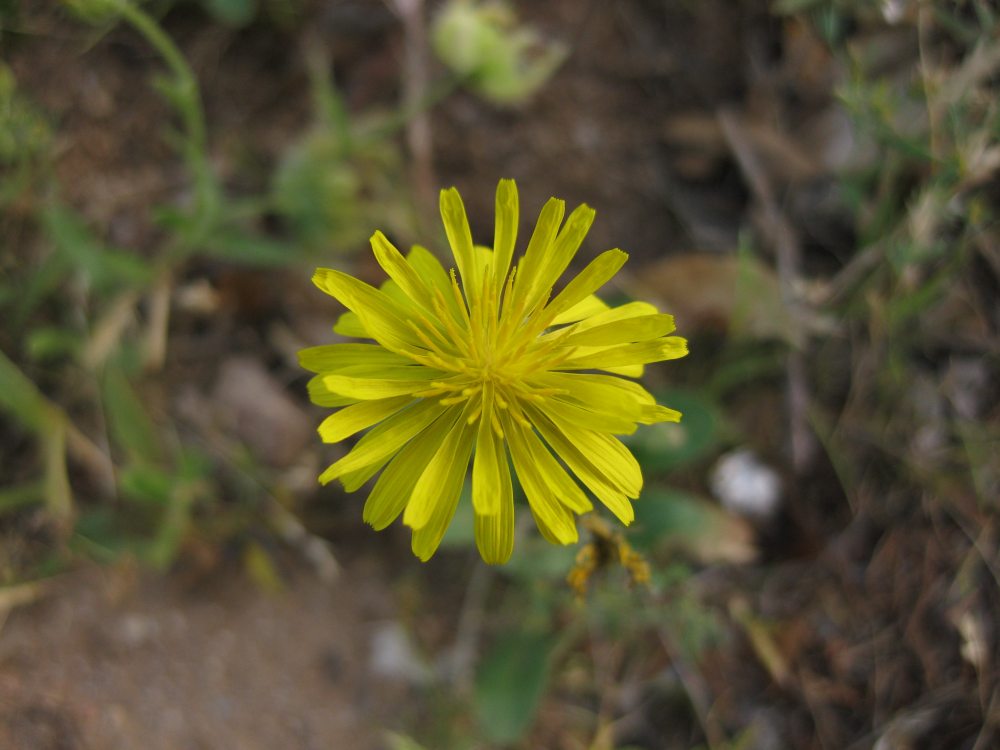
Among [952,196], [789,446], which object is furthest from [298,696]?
[952,196]

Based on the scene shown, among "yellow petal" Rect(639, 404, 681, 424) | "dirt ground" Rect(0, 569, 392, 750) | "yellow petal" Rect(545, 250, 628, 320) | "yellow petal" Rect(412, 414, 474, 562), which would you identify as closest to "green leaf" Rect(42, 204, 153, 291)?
"dirt ground" Rect(0, 569, 392, 750)

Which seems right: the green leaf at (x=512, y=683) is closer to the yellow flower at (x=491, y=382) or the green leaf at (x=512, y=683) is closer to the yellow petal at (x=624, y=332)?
the yellow flower at (x=491, y=382)

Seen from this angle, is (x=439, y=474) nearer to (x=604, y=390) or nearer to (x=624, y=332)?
(x=604, y=390)

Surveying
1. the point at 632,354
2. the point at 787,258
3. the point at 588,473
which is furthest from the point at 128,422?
the point at 787,258

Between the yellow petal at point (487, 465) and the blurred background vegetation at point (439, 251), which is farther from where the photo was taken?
the blurred background vegetation at point (439, 251)

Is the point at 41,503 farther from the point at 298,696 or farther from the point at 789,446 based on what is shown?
the point at 789,446

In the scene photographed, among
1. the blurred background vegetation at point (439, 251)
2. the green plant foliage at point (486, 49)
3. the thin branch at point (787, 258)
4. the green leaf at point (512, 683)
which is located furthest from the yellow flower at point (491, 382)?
the thin branch at point (787, 258)

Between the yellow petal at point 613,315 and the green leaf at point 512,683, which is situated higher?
the yellow petal at point 613,315

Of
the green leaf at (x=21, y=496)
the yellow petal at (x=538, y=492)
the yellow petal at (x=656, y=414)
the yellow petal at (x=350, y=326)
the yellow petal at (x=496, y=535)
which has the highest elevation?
the yellow petal at (x=350, y=326)
